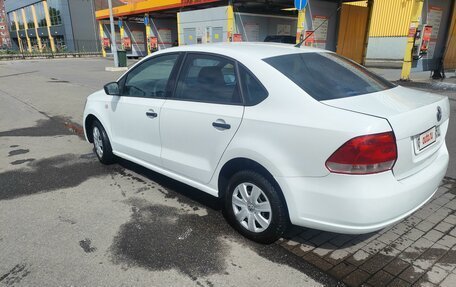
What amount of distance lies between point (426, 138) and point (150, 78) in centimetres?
299

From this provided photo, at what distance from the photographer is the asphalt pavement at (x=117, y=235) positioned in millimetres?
2715

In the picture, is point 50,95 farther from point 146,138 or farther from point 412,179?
point 412,179

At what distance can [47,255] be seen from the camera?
299cm

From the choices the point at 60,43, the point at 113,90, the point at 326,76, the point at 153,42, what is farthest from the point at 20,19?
the point at 326,76

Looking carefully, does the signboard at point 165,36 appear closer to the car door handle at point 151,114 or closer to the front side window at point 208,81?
the car door handle at point 151,114

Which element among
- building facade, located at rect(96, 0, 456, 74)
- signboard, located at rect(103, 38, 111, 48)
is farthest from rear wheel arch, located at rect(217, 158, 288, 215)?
signboard, located at rect(103, 38, 111, 48)

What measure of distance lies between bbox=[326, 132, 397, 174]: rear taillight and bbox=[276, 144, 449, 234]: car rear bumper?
55 millimetres

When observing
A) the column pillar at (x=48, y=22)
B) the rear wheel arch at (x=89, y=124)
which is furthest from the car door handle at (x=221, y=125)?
the column pillar at (x=48, y=22)

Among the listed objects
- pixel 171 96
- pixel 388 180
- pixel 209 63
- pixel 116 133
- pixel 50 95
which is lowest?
pixel 50 95

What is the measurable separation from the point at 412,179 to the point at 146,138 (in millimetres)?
2739

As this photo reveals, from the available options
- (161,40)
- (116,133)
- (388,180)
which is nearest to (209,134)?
(388,180)

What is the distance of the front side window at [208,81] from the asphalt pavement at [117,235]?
4.03 feet

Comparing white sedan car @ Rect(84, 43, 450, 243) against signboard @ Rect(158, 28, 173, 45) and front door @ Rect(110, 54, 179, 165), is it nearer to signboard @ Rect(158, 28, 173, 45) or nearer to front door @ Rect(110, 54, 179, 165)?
front door @ Rect(110, 54, 179, 165)

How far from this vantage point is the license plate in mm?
2691
